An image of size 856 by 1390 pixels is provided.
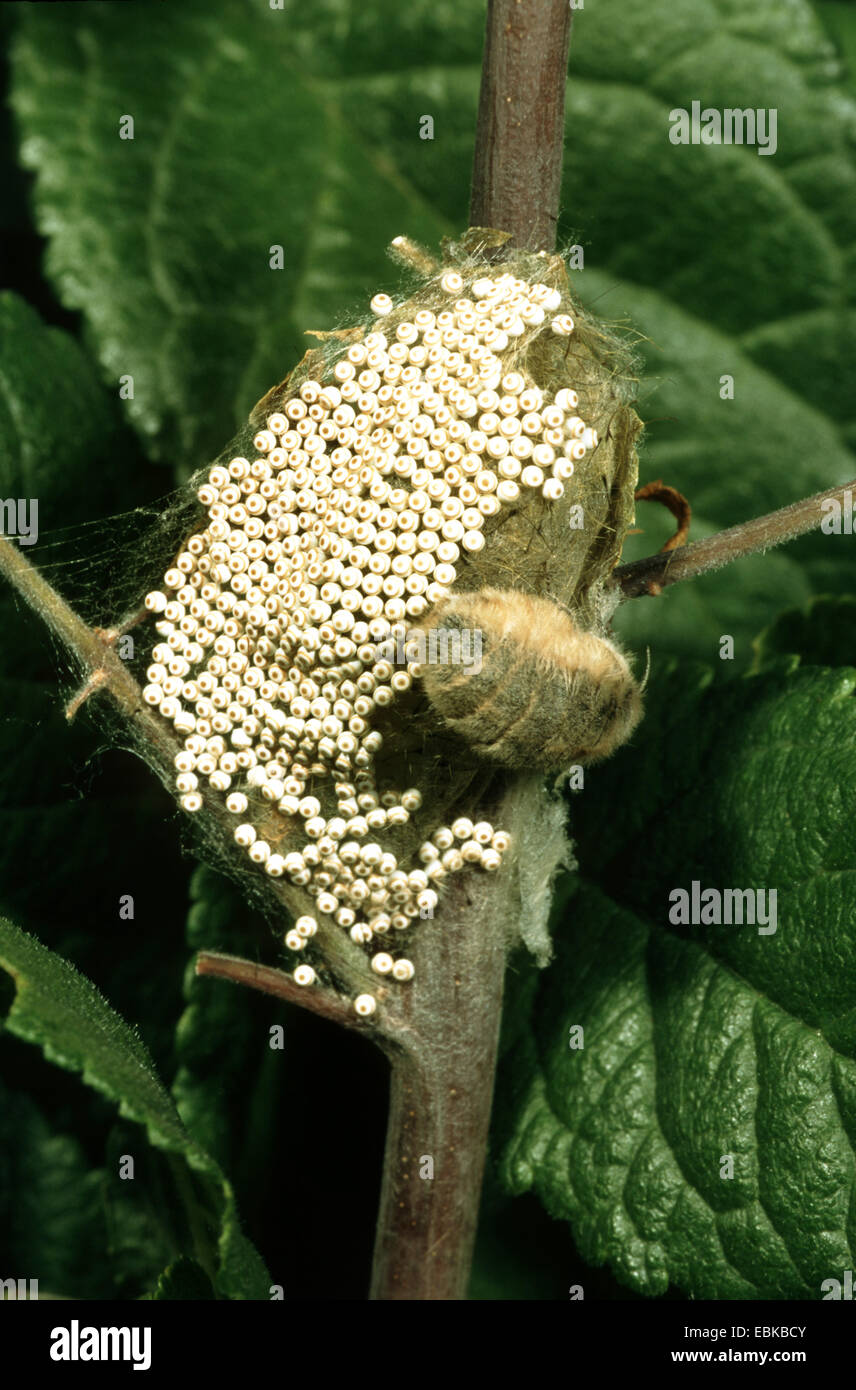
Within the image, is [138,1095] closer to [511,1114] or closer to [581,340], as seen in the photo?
[511,1114]

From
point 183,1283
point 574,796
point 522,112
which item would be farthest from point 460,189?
point 183,1283

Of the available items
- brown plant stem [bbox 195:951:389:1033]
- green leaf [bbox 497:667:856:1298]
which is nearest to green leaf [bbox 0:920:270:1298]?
brown plant stem [bbox 195:951:389:1033]

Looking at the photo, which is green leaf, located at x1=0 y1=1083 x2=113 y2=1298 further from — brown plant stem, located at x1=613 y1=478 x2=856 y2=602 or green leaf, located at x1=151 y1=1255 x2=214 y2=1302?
brown plant stem, located at x1=613 y1=478 x2=856 y2=602

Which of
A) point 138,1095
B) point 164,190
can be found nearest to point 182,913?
point 138,1095

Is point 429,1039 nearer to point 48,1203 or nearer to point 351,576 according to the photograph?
point 351,576

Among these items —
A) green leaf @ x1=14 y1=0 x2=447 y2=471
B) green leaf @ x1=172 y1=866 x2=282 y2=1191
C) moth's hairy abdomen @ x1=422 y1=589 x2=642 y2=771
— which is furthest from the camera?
green leaf @ x1=14 y1=0 x2=447 y2=471

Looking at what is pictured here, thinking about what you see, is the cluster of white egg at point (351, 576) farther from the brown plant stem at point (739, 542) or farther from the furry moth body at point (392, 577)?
the brown plant stem at point (739, 542)
